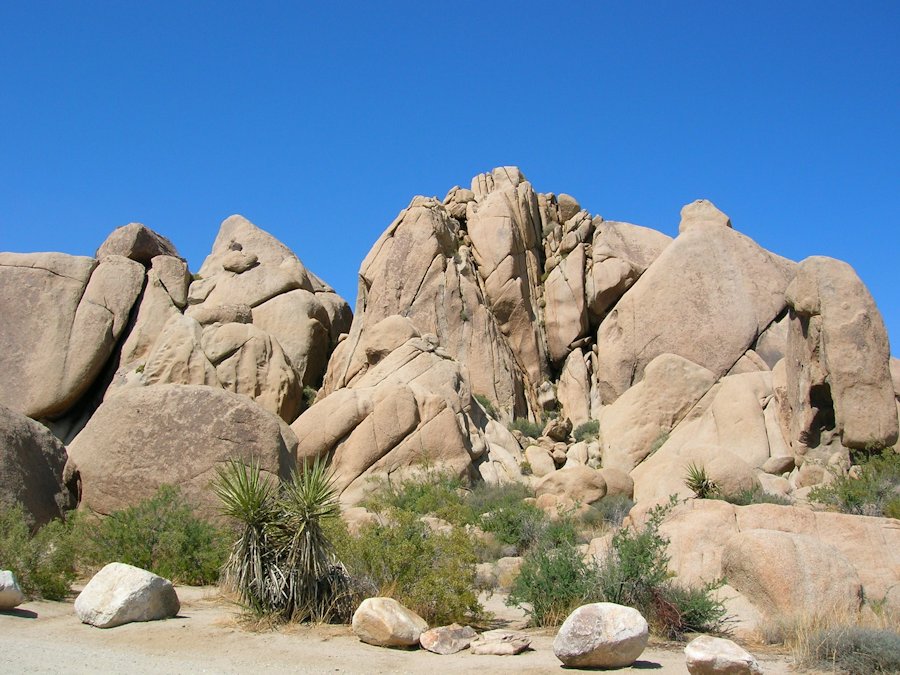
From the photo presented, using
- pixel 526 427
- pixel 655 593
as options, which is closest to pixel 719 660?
pixel 655 593

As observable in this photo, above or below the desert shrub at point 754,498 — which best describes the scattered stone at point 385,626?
below

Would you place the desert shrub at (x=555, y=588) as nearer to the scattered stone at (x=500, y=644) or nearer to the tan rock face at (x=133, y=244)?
the scattered stone at (x=500, y=644)

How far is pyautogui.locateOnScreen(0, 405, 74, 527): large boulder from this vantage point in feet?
43.4

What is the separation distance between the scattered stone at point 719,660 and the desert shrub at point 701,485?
433 inches

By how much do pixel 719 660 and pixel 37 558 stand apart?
28.2 ft

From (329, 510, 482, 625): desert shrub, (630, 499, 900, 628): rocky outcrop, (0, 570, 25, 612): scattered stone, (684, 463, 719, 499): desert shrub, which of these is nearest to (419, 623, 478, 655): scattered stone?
(329, 510, 482, 625): desert shrub

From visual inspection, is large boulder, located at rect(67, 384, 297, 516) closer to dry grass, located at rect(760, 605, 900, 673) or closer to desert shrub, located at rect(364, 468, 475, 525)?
desert shrub, located at rect(364, 468, 475, 525)

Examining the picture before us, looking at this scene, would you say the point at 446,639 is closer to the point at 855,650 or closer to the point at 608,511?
the point at 855,650

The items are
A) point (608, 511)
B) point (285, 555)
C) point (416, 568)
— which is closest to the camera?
point (285, 555)

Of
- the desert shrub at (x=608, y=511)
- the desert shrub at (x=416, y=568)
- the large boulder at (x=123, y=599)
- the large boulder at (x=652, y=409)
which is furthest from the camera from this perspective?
the large boulder at (x=652, y=409)

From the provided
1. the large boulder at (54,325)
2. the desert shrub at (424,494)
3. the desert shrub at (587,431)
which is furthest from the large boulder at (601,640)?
the large boulder at (54,325)

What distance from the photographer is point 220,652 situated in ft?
28.8

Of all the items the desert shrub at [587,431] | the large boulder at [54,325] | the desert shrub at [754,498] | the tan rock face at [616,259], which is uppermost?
the tan rock face at [616,259]

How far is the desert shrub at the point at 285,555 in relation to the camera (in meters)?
9.97
